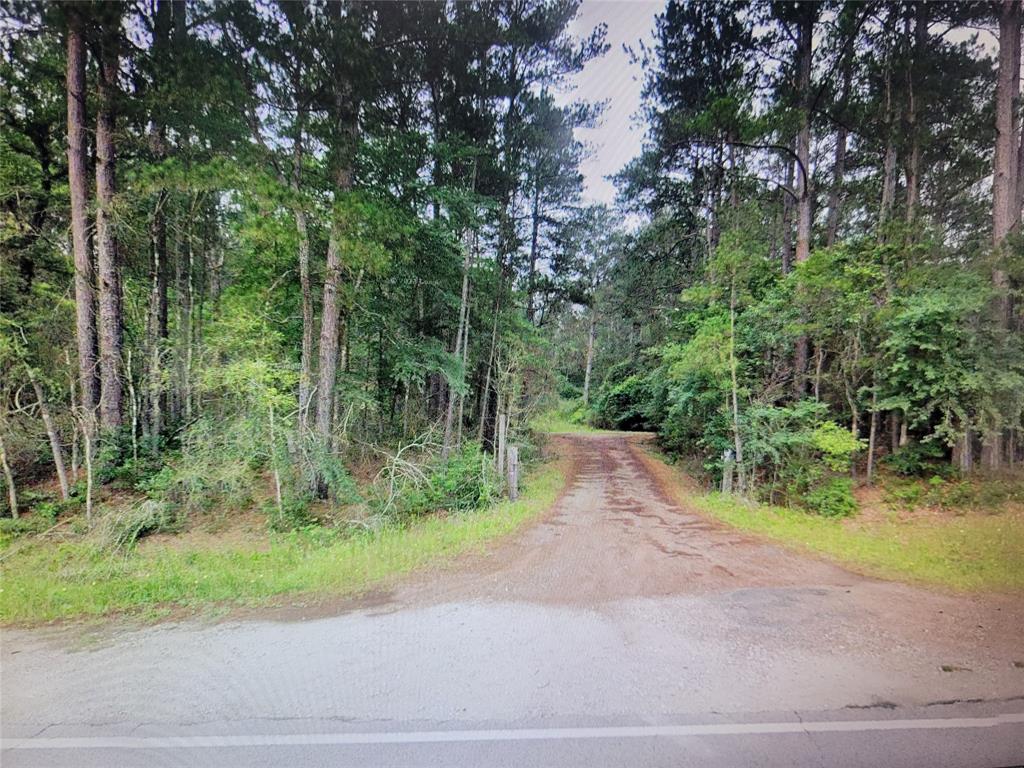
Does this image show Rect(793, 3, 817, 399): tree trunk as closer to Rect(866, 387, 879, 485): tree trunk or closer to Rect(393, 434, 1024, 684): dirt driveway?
Rect(866, 387, 879, 485): tree trunk

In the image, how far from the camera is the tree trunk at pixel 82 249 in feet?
23.2

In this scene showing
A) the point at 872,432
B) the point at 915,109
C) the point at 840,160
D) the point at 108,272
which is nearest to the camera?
the point at 108,272

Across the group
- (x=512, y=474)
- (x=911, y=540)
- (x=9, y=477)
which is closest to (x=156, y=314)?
(x=9, y=477)

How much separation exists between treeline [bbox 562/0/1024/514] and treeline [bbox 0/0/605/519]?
4.03m

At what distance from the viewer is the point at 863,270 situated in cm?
757

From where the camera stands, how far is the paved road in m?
2.17

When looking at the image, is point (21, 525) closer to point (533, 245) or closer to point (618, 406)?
point (533, 245)

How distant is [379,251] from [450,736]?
23.6 ft

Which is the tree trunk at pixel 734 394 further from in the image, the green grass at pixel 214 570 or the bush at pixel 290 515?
the bush at pixel 290 515

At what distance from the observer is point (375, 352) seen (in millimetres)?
Result: 12914

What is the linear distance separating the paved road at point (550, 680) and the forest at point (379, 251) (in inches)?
134

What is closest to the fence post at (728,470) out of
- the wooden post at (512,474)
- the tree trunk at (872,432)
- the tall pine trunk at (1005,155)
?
the tree trunk at (872,432)

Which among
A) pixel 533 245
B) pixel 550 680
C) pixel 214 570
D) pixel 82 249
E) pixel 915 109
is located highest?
pixel 915 109

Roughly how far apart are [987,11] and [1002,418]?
23.2 feet
